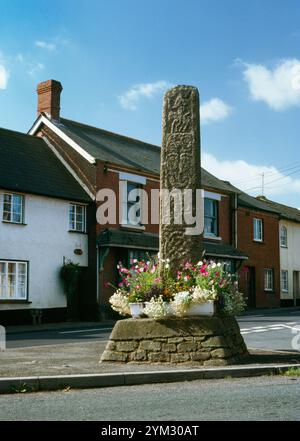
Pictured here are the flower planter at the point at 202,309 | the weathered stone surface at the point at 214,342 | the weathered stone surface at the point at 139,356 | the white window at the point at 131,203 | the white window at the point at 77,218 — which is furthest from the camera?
the white window at the point at 131,203

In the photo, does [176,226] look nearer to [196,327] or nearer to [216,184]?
[196,327]

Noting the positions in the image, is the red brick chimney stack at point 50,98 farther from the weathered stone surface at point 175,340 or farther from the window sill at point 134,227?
the weathered stone surface at point 175,340

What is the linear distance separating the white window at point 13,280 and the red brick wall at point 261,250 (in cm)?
1440

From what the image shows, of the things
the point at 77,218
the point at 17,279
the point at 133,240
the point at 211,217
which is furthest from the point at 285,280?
the point at 17,279

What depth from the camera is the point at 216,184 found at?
1308 inches

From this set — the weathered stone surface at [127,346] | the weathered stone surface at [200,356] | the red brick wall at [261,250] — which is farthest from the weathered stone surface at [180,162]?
the red brick wall at [261,250]

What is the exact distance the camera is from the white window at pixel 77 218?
2564 cm

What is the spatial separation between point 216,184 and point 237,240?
11.0 feet

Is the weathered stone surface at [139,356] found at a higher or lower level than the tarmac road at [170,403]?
higher

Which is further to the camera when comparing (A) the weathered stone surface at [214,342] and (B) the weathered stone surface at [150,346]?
(B) the weathered stone surface at [150,346]

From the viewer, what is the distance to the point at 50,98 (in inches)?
1107

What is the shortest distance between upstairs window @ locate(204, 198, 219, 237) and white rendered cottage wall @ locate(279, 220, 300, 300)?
823cm

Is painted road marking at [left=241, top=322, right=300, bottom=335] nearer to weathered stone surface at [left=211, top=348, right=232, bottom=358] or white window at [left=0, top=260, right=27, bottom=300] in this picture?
weathered stone surface at [left=211, top=348, right=232, bottom=358]
